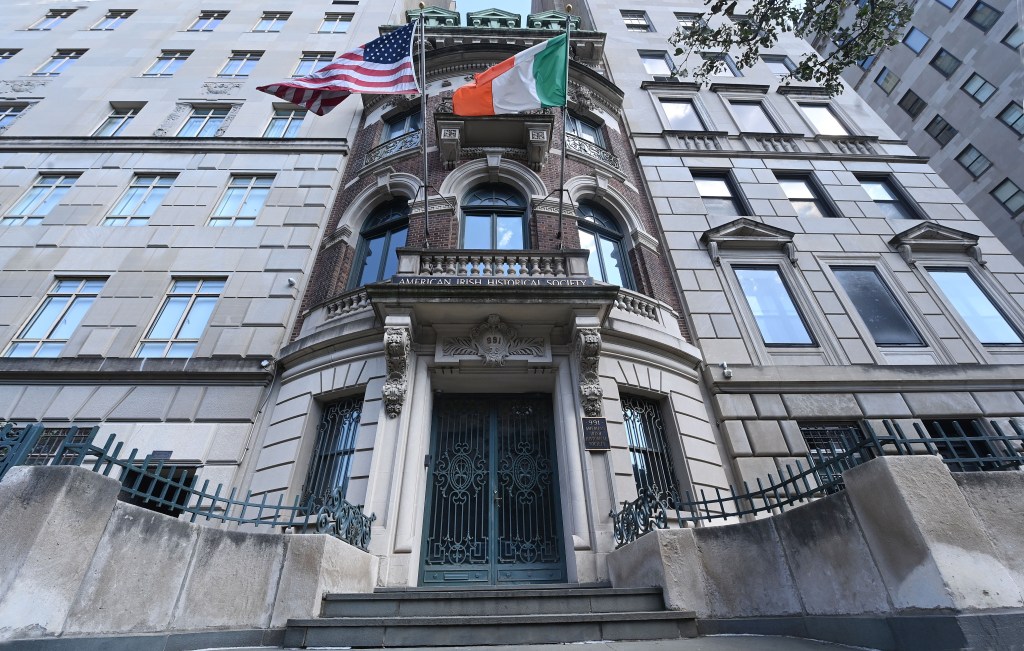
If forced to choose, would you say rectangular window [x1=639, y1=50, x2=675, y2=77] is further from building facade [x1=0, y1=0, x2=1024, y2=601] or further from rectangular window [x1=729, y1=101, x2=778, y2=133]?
rectangular window [x1=729, y1=101, x2=778, y2=133]

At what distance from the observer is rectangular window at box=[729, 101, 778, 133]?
57.1ft

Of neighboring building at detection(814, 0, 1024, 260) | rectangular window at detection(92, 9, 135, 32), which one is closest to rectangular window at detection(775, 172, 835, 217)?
neighboring building at detection(814, 0, 1024, 260)

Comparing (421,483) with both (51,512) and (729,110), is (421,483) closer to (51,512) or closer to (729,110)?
(51,512)

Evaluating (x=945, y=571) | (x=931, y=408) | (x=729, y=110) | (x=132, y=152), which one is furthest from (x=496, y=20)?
(x=945, y=571)

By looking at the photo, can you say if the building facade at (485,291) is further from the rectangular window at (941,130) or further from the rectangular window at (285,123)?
the rectangular window at (941,130)

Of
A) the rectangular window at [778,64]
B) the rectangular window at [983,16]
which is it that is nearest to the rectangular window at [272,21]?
the rectangular window at [778,64]

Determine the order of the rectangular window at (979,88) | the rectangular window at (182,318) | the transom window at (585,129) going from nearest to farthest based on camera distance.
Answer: the rectangular window at (182,318)
the transom window at (585,129)
the rectangular window at (979,88)

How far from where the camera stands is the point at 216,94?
1770cm

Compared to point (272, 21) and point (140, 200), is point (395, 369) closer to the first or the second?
point (140, 200)

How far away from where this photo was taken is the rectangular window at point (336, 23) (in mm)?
21062

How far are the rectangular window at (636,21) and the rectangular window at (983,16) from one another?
17.5 m

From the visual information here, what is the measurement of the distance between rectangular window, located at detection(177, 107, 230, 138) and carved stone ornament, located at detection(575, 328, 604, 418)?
16189 mm

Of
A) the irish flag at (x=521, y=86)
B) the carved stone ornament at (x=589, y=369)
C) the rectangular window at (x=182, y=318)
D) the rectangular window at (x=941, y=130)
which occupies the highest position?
the rectangular window at (x=941, y=130)

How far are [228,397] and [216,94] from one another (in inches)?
574
